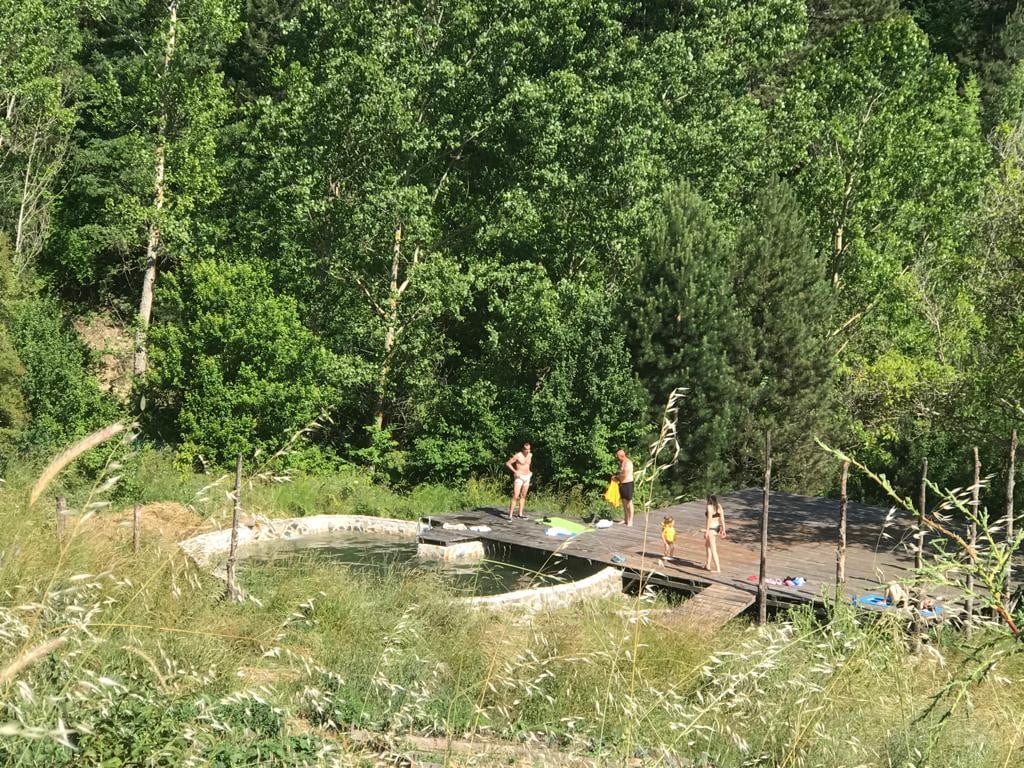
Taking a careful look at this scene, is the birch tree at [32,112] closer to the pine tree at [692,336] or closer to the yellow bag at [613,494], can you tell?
the pine tree at [692,336]

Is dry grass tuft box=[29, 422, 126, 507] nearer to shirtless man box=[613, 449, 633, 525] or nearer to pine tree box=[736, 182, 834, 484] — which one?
shirtless man box=[613, 449, 633, 525]

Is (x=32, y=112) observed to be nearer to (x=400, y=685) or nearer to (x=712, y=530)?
(x=712, y=530)

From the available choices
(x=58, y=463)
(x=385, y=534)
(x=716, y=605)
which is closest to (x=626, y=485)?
(x=385, y=534)

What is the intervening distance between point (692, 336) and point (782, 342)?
7.92ft

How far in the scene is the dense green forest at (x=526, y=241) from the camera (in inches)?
844

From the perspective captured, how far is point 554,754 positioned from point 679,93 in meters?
22.7

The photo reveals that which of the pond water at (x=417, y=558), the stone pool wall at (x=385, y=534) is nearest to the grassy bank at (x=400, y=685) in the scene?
the stone pool wall at (x=385, y=534)

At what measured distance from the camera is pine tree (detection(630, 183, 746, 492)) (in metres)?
21.0

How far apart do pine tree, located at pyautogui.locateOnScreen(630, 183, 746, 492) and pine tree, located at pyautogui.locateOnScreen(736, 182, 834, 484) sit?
739 mm

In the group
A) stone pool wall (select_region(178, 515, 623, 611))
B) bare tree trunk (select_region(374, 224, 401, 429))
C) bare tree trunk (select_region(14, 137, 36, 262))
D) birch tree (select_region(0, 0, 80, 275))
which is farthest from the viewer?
bare tree trunk (select_region(14, 137, 36, 262))

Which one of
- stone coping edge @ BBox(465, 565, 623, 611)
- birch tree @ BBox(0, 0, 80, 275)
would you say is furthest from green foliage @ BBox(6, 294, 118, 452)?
stone coping edge @ BBox(465, 565, 623, 611)

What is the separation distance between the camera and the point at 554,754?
15.7 ft

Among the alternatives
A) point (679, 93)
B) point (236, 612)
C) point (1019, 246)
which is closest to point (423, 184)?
point (679, 93)

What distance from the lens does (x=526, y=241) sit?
24.0 metres
